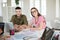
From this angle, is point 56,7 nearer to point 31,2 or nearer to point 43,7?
point 43,7

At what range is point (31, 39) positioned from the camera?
1.98 meters

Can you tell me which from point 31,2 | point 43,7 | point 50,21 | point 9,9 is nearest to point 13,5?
Answer: point 9,9

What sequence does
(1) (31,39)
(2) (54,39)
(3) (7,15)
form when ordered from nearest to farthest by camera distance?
1. (2) (54,39)
2. (1) (31,39)
3. (3) (7,15)

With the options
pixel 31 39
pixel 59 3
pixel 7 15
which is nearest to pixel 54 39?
pixel 31 39

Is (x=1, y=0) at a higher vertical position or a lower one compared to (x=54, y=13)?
higher

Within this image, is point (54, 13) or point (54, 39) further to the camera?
point (54, 13)

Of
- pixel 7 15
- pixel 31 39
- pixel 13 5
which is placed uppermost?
pixel 13 5

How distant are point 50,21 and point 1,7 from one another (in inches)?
69.6

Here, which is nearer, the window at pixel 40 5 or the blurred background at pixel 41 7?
the blurred background at pixel 41 7

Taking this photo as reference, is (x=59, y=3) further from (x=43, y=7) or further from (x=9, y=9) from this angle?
(x=9, y=9)

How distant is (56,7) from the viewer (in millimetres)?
4855

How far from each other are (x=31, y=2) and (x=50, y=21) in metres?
0.95

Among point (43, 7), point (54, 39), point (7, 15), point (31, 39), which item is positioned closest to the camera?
point (54, 39)

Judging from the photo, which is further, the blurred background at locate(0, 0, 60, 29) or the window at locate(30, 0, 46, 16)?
the window at locate(30, 0, 46, 16)
